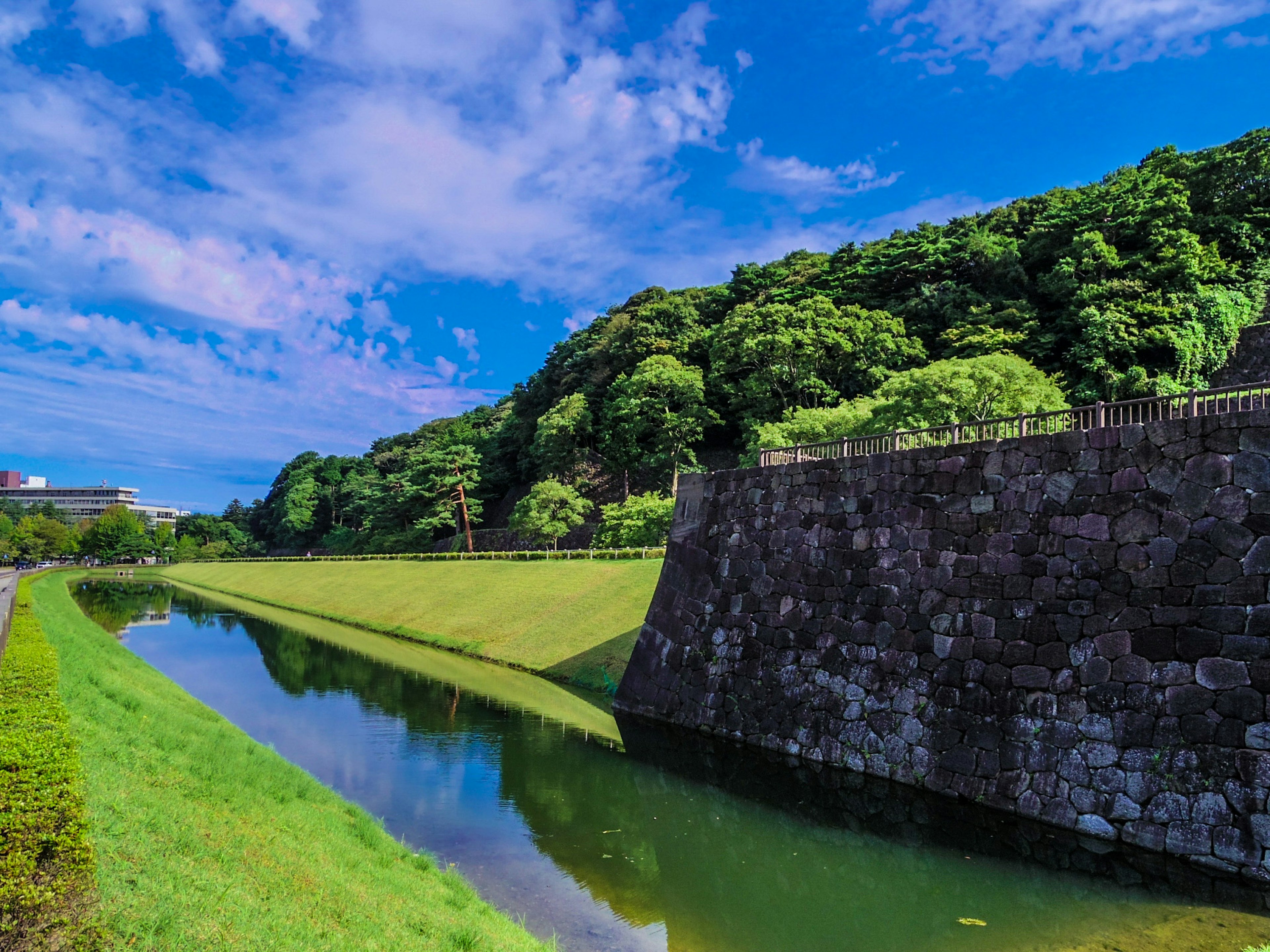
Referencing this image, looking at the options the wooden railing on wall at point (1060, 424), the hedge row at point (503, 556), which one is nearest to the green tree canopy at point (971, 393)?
the wooden railing on wall at point (1060, 424)

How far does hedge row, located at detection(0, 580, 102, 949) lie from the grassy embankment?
13.4 m

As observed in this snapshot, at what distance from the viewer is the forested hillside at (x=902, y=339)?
30203mm

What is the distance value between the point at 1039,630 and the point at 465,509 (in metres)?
53.3

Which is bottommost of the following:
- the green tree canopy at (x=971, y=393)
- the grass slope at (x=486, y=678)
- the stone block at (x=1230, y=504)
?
the grass slope at (x=486, y=678)

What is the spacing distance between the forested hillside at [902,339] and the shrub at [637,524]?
0.49 m

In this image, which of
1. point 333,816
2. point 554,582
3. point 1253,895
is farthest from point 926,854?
point 554,582

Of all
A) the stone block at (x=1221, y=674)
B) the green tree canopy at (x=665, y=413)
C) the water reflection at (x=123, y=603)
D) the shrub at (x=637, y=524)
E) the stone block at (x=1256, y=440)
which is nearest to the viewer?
the stone block at (x=1221, y=674)

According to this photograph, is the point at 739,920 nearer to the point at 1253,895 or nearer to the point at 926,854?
the point at 926,854

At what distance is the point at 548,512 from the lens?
45875 millimetres

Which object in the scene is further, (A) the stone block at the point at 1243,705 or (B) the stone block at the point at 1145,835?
(B) the stone block at the point at 1145,835

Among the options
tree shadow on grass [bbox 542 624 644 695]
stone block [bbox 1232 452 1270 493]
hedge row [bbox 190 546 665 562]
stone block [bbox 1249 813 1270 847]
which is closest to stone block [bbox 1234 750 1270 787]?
stone block [bbox 1249 813 1270 847]

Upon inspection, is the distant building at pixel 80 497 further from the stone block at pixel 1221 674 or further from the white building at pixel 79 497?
the stone block at pixel 1221 674

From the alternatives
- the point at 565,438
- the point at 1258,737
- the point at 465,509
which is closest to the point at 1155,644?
the point at 1258,737

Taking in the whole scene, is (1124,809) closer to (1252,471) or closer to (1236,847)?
(1236,847)
